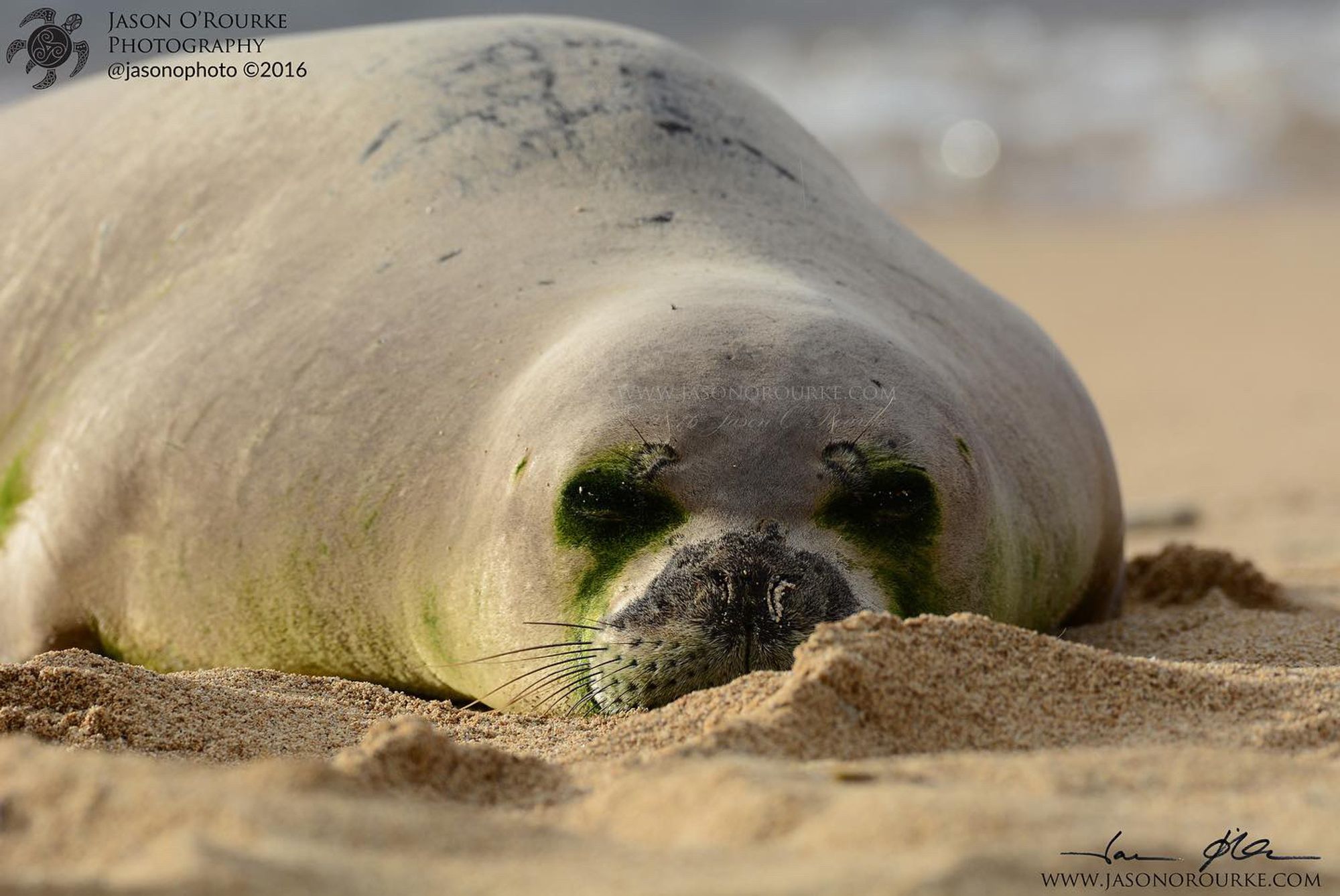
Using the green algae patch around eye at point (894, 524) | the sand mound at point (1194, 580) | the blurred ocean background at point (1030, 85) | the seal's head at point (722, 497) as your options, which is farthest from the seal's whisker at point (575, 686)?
the blurred ocean background at point (1030, 85)

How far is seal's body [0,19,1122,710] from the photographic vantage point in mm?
2961

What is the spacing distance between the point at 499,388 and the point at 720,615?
Answer: 2.75ft

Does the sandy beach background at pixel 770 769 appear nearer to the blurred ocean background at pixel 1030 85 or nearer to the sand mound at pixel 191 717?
the sand mound at pixel 191 717

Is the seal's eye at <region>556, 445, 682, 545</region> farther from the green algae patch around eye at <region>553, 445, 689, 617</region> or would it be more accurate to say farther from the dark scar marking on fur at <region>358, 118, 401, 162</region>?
the dark scar marking on fur at <region>358, 118, 401, 162</region>

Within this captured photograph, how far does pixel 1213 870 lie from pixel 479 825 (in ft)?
2.72

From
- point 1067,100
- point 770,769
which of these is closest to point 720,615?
point 770,769

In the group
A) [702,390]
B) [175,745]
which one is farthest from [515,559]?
[175,745]

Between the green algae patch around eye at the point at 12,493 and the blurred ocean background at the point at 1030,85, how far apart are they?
11.8 metres

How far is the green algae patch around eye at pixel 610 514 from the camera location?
116 inches

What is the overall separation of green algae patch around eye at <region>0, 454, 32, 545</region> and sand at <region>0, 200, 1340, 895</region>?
103cm

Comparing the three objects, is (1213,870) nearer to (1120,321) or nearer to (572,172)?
(572,172)

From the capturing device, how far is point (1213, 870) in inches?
71.7

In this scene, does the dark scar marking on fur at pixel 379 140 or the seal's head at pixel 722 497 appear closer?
the seal's head at pixel 722 497
